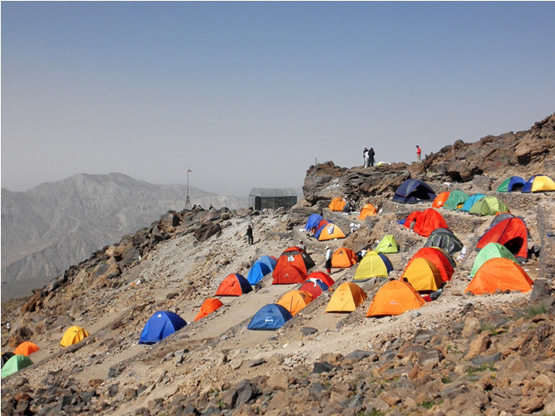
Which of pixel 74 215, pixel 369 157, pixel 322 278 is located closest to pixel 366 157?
pixel 369 157

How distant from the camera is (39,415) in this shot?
13.1 metres

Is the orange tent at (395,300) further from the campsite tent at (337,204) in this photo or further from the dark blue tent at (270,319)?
the campsite tent at (337,204)

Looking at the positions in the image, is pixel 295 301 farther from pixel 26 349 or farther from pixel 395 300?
pixel 26 349

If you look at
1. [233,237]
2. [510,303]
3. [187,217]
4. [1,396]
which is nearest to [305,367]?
[510,303]

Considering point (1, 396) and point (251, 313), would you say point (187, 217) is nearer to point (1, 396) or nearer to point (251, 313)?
point (251, 313)

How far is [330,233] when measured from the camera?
28.0 m

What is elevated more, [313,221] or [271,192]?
[271,192]

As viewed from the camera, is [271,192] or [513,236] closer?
[513,236]

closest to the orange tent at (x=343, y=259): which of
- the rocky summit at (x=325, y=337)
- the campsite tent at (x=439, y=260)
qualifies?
the rocky summit at (x=325, y=337)

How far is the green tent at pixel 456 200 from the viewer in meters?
27.5

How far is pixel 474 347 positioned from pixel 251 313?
465 inches

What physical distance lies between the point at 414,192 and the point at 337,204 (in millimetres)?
5273

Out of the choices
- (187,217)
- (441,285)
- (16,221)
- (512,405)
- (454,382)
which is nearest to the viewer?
(512,405)

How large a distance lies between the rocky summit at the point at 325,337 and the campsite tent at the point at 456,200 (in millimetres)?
1337
